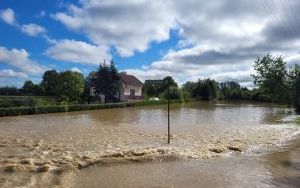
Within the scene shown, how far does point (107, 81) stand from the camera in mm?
50781

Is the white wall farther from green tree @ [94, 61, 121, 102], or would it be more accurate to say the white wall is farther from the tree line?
green tree @ [94, 61, 121, 102]

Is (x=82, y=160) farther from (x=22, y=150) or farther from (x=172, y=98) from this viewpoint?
(x=172, y=98)

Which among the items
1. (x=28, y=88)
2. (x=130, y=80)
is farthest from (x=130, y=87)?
(x=28, y=88)

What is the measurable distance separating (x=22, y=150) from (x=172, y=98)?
58478mm

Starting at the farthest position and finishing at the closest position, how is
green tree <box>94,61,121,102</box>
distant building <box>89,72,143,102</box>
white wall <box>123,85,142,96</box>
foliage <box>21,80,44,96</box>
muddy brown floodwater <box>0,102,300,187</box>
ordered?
foliage <box>21,80,44,96</box>, white wall <box>123,85,142,96</box>, distant building <box>89,72,143,102</box>, green tree <box>94,61,121,102</box>, muddy brown floodwater <box>0,102,300,187</box>

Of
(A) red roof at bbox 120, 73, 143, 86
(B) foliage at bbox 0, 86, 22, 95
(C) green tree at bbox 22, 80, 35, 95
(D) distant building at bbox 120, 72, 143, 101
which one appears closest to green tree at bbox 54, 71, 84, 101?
(D) distant building at bbox 120, 72, 143, 101

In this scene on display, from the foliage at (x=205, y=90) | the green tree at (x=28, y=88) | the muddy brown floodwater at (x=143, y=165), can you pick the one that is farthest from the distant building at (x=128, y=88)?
the muddy brown floodwater at (x=143, y=165)

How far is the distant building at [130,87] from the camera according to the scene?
60.4 metres

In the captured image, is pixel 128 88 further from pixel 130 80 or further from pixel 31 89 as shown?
pixel 31 89

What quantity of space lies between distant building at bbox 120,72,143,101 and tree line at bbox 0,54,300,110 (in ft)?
8.18

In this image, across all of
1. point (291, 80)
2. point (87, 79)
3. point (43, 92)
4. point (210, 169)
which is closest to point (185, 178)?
point (210, 169)

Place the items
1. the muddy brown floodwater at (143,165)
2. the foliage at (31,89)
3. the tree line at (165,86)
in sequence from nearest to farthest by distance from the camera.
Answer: the muddy brown floodwater at (143,165), the tree line at (165,86), the foliage at (31,89)

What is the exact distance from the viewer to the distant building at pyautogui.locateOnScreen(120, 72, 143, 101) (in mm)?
60422

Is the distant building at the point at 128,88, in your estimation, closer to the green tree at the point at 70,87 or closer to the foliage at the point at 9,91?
the green tree at the point at 70,87
